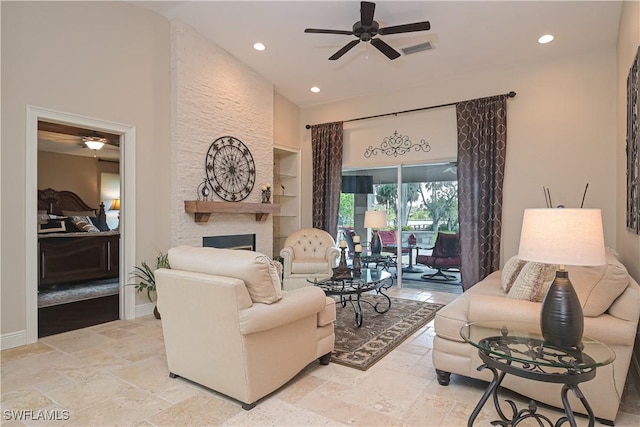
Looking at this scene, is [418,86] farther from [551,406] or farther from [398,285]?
[551,406]

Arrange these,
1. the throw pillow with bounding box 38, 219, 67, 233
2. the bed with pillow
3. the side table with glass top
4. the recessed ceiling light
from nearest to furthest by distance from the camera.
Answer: the side table with glass top → the recessed ceiling light → the bed with pillow → the throw pillow with bounding box 38, 219, 67, 233

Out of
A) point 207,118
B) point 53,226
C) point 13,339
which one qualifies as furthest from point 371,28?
point 53,226

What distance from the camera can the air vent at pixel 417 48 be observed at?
4.60 meters

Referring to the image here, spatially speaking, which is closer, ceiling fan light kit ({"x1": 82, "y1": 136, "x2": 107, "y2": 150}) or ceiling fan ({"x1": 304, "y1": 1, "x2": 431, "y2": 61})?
ceiling fan ({"x1": 304, "y1": 1, "x2": 431, "y2": 61})

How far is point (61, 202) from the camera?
25.5ft

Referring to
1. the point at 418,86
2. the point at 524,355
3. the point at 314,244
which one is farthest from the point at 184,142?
the point at 524,355

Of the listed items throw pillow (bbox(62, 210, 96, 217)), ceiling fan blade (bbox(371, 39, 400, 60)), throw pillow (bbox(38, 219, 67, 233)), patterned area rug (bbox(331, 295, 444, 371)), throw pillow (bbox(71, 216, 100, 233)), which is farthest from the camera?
throw pillow (bbox(62, 210, 96, 217))

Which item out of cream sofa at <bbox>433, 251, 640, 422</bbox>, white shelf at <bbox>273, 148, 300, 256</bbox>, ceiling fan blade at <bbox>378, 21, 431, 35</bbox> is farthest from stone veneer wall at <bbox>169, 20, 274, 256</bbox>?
cream sofa at <bbox>433, 251, 640, 422</bbox>

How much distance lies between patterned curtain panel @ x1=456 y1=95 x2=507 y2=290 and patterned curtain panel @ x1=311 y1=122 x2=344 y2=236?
2184 mm

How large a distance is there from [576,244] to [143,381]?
3018 millimetres

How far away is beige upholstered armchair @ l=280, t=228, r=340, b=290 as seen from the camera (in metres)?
5.34

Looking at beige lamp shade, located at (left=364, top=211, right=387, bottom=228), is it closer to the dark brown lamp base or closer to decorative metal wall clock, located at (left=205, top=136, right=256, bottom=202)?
decorative metal wall clock, located at (left=205, top=136, right=256, bottom=202)

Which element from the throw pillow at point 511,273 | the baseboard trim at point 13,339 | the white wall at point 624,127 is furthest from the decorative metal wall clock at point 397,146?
the baseboard trim at point 13,339

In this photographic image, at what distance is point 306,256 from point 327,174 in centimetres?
176
